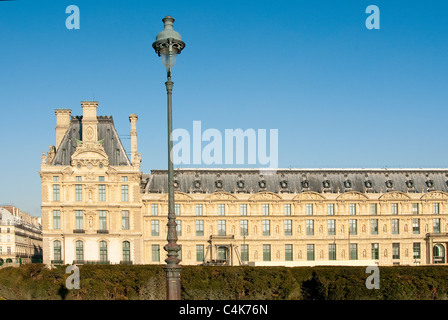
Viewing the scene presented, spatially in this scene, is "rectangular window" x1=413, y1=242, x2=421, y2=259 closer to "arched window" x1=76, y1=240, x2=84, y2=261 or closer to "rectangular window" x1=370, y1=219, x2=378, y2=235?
"rectangular window" x1=370, y1=219, x2=378, y2=235

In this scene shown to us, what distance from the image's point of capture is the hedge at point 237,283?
43594mm

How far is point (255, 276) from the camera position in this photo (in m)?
46.0

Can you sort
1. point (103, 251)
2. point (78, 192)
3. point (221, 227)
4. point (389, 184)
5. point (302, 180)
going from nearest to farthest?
point (103, 251) < point (78, 192) < point (221, 227) < point (302, 180) < point (389, 184)

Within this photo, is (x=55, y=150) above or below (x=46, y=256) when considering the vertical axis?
above

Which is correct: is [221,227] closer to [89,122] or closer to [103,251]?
[103,251]

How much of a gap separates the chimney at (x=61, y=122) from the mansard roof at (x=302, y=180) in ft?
40.3

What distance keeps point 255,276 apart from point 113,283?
10.2 meters

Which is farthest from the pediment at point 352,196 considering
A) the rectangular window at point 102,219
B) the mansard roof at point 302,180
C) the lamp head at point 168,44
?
the lamp head at point 168,44

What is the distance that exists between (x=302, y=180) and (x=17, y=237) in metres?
65.4

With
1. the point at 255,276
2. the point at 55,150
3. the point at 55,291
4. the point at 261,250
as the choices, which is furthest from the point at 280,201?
the point at 55,291

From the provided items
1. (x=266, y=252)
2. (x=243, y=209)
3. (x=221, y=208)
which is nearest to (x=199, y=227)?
(x=221, y=208)

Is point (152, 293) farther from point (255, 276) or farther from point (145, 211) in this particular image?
point (145, 211)

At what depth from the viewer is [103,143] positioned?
80688 millimetres
